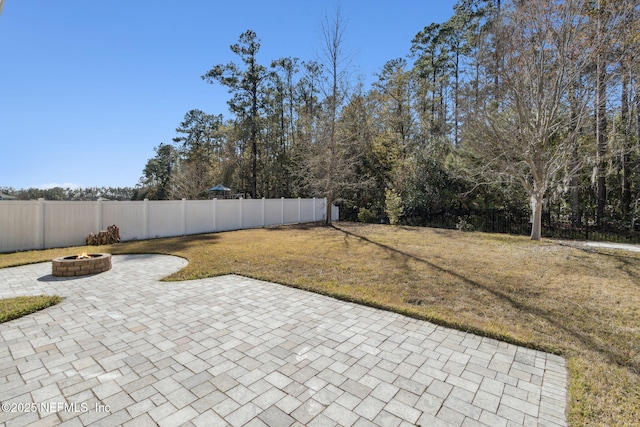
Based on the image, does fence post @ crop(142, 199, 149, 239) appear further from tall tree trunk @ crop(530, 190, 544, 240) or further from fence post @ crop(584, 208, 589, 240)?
fence post @ crop(584, 208, 589, 240)

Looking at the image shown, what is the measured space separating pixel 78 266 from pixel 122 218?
15.9ft

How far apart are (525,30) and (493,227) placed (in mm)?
7627

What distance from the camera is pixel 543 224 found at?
12.1 m

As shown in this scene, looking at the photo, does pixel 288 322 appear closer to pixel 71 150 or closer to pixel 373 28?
pixel 373 28

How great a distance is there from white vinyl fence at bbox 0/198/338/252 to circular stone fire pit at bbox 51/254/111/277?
3.91 meters

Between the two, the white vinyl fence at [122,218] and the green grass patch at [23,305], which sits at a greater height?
the white vinyl fence at [122,218]

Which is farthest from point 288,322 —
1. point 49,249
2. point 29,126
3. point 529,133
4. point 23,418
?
point 29,126

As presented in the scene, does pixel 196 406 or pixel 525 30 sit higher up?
pixel 525 30

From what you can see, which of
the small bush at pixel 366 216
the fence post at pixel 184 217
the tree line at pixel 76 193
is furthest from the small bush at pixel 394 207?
the tree line at pixel 76 193

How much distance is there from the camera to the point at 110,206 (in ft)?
30.9

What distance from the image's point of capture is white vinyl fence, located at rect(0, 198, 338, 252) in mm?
7914

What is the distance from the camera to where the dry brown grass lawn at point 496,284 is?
101 inches

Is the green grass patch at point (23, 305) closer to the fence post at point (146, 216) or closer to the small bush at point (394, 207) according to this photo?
the fence post at point (146, 216)

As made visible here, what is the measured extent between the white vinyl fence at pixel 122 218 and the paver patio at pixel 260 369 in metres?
6.09
